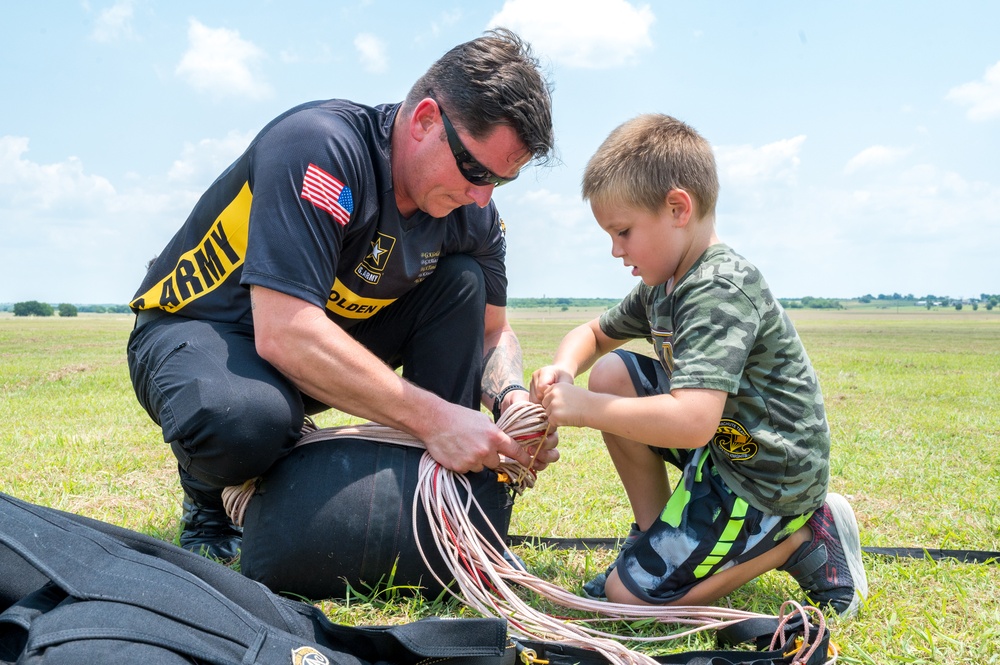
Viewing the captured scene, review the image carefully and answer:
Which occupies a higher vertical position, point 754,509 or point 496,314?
point 496,314

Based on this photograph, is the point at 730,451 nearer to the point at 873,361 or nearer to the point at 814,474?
the point at 814,474

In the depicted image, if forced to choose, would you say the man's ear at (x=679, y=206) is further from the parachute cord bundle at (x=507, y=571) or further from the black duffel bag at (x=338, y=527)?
the black duffel bag at (x=338, y=527)

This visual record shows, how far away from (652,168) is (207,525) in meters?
2.24

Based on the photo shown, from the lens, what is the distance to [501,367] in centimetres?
341

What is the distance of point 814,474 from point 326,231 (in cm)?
183

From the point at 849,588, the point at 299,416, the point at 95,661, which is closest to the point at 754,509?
the point at 849,588

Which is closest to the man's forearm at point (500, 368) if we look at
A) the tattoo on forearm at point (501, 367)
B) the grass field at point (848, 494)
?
the tattoo on forearm at point (501, 367)

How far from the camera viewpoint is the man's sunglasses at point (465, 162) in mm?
2801

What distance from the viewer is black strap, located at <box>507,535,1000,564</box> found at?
116 inches

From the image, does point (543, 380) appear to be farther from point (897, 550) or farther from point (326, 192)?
point (897, 550)

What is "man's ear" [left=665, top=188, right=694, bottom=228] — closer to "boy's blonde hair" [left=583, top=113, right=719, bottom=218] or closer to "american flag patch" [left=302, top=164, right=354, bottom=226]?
"boy's blonde hair" [left=583, top=113, right=719, bottom=218]

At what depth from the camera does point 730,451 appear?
2.50m

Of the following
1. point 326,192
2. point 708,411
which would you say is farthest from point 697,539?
point 326,192

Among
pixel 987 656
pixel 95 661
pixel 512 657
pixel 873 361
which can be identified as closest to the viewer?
pixel 95 661
